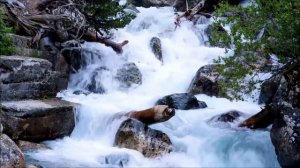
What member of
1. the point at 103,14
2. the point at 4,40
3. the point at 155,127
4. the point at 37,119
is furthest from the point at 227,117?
the point at 4,40

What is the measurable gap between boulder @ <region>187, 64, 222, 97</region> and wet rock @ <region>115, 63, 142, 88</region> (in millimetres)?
2188

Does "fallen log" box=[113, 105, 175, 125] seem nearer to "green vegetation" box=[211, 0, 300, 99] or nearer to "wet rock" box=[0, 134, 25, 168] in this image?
"green vegetation" box=[211, 0, 300, 99]

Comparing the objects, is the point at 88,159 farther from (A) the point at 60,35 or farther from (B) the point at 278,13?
(A) the point at 60,35

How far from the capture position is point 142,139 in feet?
33.4

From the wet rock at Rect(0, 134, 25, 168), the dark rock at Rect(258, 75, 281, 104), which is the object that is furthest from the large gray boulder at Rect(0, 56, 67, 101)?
the dark rock at Rect(258, 75, 281, 104)

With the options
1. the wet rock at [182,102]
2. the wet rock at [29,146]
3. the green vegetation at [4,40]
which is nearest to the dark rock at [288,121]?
the wet rock at [182,102]

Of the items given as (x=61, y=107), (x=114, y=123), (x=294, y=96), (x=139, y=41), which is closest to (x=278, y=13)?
(x=294, y=96)

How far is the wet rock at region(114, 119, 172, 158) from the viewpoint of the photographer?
10.1m

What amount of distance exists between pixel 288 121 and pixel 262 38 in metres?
1.89

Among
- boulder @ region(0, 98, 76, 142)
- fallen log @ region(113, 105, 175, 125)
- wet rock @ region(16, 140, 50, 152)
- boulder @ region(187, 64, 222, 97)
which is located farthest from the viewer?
boulder @ region(187, 64, 222, 97)

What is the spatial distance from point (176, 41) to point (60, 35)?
722 centimetres

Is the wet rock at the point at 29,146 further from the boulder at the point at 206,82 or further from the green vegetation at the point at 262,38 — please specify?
the boulder at the point at 206,82

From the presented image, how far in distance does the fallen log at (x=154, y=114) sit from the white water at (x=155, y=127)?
569 millimetres

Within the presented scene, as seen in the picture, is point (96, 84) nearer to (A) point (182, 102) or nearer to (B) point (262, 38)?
(A) point (182, 102)
